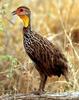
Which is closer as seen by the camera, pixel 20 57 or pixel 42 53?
pixel 42 53

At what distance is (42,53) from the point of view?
23.6ft

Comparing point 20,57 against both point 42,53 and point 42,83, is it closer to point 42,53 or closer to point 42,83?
point 42,83

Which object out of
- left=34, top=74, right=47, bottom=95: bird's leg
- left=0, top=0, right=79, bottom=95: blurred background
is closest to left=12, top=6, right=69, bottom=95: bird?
left=34, top=74, right=47, bottom=95: bird's leg

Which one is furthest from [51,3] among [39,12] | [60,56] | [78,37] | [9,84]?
[60,56]

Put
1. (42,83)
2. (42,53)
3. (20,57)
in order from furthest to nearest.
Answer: (20,57) → (42,83) → (42,53)

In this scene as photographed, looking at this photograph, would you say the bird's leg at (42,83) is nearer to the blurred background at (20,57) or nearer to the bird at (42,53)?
the bird at (42,53)

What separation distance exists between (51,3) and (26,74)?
394 centimetres

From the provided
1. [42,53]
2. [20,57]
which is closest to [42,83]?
[42,53]

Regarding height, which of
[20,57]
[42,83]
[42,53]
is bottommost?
[42,83]

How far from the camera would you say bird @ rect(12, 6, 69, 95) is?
23.5ft

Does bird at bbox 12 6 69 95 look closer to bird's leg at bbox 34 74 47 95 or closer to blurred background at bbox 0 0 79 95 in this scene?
bird's leg at bbox 34 74 47 95

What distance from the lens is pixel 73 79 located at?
26.8ft

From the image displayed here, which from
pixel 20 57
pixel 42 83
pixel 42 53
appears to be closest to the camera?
pixel 42 53

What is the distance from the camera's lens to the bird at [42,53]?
7.16 metres
